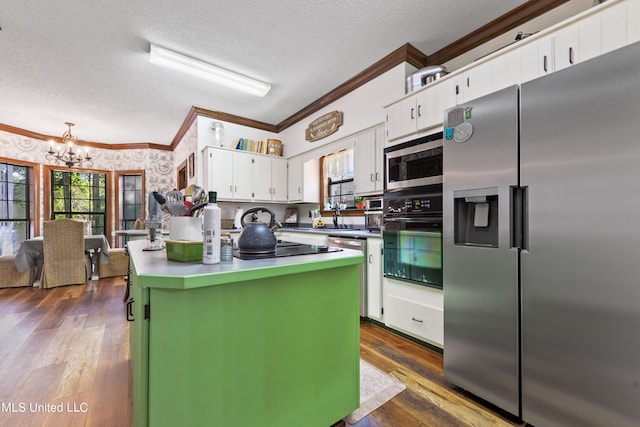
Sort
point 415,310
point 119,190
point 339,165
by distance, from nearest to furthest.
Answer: point 415,310 → point 339,165 → point 119,190

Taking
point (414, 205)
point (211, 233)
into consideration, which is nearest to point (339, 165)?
point (414, 205)

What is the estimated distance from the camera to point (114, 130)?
548cm

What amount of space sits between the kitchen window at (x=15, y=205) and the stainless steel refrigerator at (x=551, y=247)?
294 inches

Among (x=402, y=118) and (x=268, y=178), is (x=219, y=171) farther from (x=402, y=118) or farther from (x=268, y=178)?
(x=402, y=118)

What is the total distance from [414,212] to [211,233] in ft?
5.77

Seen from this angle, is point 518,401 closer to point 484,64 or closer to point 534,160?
point 534,160

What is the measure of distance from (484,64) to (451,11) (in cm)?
71

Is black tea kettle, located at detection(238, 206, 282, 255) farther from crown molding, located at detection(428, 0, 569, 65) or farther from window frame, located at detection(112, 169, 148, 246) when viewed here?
window frame, located at detection(112, 169, 148, 246)

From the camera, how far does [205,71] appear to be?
312cm

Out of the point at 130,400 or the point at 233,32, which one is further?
the point at 233,32

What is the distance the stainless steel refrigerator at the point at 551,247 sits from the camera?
45.6 inches

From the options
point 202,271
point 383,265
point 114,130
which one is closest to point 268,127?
point 114,130

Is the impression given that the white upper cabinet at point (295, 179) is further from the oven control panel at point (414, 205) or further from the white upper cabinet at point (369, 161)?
the oven control panel at point (414, 205)

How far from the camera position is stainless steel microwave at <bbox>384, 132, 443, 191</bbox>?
2205mm
